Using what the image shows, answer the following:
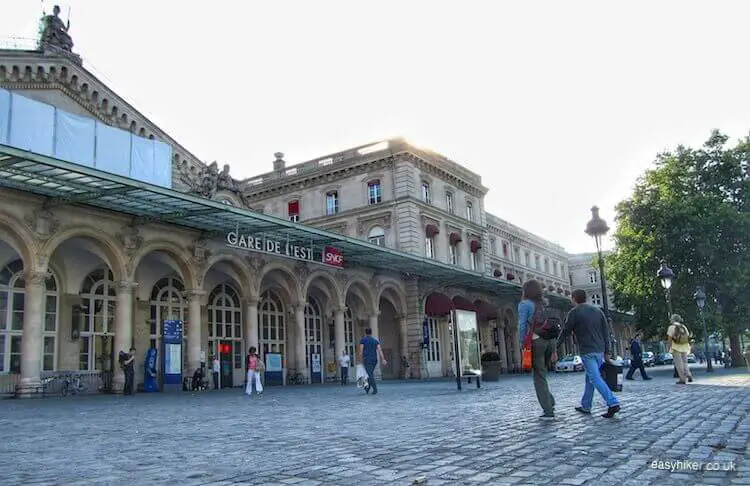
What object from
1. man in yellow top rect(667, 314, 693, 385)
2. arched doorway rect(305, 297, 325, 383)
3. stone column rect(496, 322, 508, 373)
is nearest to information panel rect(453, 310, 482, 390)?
man in yellow top rect(667, 314, 693, 385)

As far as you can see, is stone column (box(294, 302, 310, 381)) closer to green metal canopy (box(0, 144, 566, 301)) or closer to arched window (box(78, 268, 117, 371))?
green metal canopy (box(0, 144, 566, 301))

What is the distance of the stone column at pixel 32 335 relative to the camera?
18.1 meters

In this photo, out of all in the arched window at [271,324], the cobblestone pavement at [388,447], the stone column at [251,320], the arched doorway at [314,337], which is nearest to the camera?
the cobblestone pavement at [388,447]

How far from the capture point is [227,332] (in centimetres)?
2888

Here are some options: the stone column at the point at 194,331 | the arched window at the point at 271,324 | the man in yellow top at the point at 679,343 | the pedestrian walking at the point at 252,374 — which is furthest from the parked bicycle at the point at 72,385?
the man in yellow top at the point at 679,343

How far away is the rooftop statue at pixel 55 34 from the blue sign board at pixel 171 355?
13633 millimetres

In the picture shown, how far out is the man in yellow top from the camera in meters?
16.7

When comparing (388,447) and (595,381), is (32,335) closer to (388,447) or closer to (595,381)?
(388,447)

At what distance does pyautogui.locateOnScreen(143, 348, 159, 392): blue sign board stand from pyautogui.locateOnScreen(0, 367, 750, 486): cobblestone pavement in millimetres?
13111

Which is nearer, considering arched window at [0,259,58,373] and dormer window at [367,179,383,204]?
arched window at [0,259,58,373]

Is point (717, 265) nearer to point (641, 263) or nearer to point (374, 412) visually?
point (641, 263)

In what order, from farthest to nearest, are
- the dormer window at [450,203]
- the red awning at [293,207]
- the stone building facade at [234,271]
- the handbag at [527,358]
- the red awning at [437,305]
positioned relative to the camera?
the dormer window at [450,203], the red awning at [293,207], the red awning at [437,305], the stone building facade at [234,271], the handbag at [527,358]

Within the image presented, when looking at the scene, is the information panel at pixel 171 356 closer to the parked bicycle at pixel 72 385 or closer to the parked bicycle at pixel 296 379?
the parked bicycle at pixel 72 385

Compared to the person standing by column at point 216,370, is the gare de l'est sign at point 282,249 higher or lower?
higher
